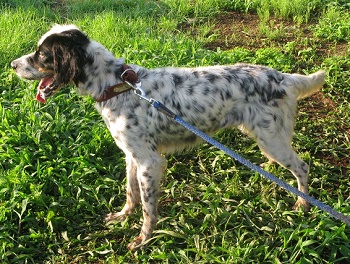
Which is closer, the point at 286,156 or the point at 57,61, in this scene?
the point at 57,61

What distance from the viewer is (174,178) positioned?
4309mm

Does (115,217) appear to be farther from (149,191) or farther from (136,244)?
(149,191)

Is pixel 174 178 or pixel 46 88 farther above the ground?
pixel 46 88

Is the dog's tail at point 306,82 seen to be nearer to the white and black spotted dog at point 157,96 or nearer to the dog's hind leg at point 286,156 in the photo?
the white and black spotted dog at point 157,96

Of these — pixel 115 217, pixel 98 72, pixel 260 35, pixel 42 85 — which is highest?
pixel 98 72

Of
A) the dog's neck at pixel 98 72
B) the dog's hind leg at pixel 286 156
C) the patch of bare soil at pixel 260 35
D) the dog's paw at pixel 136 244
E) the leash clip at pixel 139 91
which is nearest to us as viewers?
the leash clip at pixel 139 91

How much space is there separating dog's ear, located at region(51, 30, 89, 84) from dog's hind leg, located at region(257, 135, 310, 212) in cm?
157

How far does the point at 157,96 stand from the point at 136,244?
3.96 feet

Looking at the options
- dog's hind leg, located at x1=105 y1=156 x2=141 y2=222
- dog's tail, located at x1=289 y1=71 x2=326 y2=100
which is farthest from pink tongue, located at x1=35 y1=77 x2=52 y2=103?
dog's tail, located at x1=289 y1=71 x2=326 y2=100

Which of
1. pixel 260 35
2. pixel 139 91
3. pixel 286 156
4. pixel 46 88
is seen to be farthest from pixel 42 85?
pixel 260 35

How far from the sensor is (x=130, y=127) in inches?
135

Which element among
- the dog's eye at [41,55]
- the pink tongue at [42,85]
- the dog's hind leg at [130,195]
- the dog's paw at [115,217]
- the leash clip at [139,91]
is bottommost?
the dog's paw at [115,217]

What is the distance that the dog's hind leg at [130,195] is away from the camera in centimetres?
387

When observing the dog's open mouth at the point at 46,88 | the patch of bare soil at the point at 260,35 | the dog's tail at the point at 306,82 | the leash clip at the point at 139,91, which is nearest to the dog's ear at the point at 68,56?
the dog's open mouth at the point at 46,88
